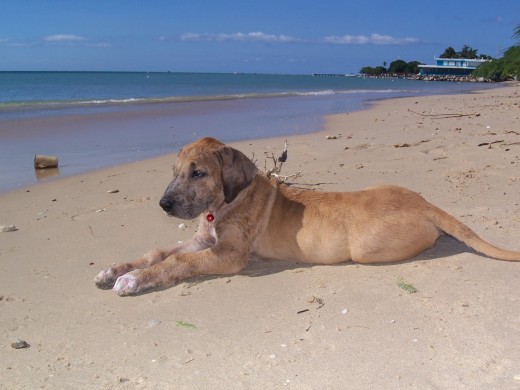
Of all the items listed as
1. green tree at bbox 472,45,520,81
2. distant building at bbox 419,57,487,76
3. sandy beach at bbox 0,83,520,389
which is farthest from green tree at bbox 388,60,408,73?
sandy beach at bbox 0,83,520,389

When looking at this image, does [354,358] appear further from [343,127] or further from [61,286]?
[343,127]

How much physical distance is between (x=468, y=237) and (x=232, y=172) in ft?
7.58

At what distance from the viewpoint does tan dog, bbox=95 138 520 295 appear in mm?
4891

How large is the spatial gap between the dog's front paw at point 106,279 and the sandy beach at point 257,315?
91 mm

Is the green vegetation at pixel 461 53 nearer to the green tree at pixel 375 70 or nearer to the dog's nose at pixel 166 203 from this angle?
the green tree at pixel 375 70

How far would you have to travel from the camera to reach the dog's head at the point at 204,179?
4.84m

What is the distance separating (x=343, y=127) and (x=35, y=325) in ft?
42.6

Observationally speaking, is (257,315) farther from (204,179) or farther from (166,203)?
(204,179)

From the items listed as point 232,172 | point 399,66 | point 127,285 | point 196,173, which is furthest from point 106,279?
point 399,66

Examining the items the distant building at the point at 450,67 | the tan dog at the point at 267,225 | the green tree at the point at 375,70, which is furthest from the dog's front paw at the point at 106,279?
the green tree at the point at 375,70

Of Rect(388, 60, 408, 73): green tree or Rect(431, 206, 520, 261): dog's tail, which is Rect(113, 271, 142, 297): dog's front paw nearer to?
Rect(431, 206, 520, 261): dog's tail

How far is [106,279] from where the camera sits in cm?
487

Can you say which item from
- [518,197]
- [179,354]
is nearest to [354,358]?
[179,354]

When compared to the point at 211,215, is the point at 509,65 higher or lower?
higher
